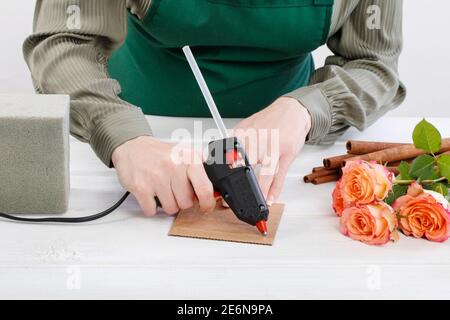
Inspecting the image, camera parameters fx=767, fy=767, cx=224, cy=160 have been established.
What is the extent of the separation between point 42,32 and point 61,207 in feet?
1.10

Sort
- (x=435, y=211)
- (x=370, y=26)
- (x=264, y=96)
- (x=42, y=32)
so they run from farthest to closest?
(x=264, y=96)
(x=370, y=26)
(x=42, y=32)
(x=435, y=211)

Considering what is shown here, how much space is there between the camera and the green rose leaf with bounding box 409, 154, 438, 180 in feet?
3.27

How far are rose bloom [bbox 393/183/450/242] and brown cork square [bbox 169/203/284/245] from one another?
0.16 m

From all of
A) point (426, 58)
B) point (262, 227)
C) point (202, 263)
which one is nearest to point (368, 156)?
point (262, 227)

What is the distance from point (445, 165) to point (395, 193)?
74 millimetres

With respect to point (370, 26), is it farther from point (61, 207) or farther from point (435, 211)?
point (61, 207)

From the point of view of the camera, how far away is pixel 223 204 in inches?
40.4

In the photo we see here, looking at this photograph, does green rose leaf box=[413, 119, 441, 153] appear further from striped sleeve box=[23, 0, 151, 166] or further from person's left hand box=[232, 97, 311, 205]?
striped sleeve box=[23, 0, 151, 166]

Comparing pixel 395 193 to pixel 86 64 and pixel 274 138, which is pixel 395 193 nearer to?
pixel 274 138

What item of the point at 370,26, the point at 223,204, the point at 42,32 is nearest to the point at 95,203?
the point at 223,204

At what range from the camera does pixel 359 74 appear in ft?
4.25

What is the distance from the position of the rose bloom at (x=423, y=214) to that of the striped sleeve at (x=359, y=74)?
0.25m
